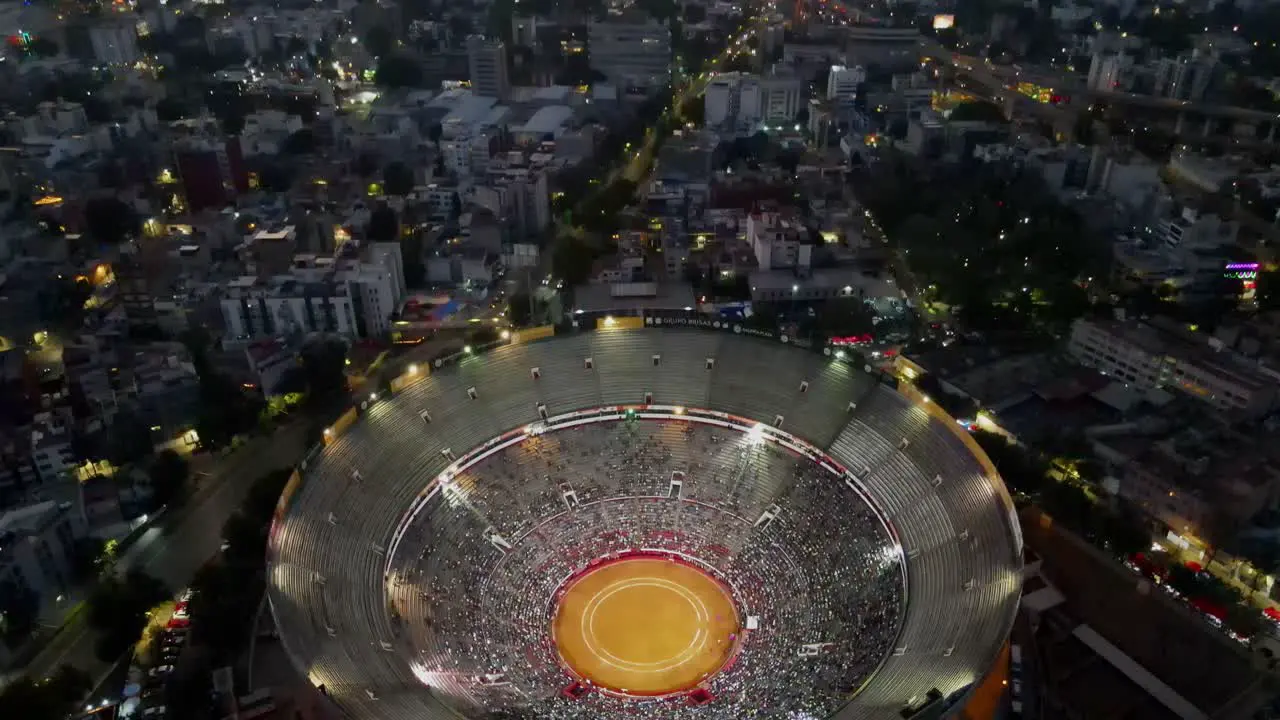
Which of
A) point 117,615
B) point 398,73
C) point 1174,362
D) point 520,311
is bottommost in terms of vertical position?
point 117,615

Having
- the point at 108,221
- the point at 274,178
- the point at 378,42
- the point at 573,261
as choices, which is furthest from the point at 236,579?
the point at 378,42

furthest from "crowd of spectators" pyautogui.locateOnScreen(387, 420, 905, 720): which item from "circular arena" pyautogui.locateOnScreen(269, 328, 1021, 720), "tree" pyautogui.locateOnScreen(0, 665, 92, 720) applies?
"tree" pyautogui.locateOnScreen(0, 665, 92, 720)

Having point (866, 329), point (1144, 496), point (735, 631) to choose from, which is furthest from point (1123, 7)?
point (735, 631)

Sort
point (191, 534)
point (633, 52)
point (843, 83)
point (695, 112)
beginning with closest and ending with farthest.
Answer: point (191, 534)
point (695, 112)
point (843, 83)
point (633, 52)

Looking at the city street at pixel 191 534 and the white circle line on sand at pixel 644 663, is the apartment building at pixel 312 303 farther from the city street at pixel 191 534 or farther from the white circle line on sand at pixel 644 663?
the white circle line on sand at pixel 644 663

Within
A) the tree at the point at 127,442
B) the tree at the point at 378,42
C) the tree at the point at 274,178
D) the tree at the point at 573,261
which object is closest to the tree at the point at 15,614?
the tree at the point at 127,442

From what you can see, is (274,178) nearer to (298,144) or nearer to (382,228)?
(298,144)
